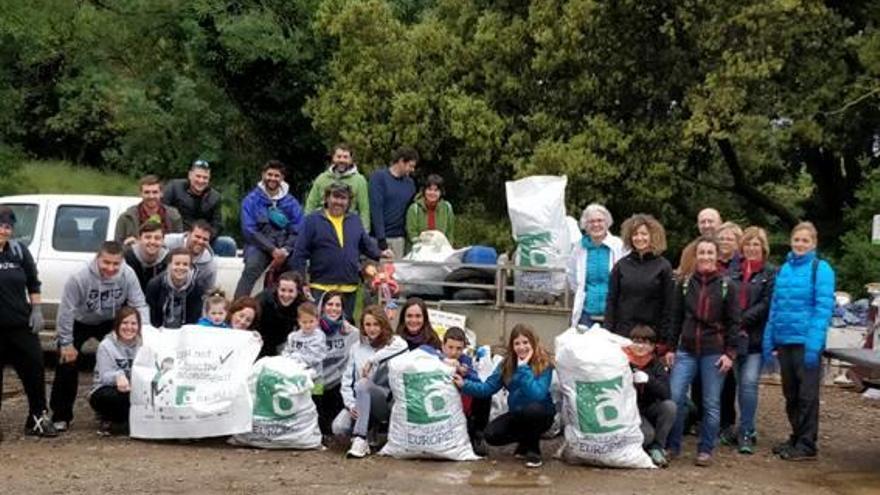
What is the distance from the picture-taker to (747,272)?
371 inches

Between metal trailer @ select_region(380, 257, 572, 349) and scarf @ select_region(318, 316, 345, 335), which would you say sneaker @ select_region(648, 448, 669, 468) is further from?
metal trailer @ select_region(380, 257, 572, 349)

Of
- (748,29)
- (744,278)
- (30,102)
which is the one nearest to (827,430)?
(744,278)

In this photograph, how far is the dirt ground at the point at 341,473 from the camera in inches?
312

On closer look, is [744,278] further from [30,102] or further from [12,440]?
[30,102]

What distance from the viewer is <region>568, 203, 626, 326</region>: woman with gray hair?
9.72 m

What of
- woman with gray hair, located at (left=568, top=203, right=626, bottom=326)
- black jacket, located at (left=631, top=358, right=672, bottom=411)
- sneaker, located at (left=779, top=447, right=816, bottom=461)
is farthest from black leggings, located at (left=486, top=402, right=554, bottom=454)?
sneaker, located at (left=779, top=447, right=816, bottom=461)

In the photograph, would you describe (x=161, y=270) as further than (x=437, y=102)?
No

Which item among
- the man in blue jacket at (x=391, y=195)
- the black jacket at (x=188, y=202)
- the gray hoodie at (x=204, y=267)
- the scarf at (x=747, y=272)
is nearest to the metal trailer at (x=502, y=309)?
the man in blue jacket at (x=391, y=195)

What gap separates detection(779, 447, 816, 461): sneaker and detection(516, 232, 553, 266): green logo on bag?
3.19 meters

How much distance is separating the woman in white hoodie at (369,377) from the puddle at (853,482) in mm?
3040

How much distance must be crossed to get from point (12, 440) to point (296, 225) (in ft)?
9.56

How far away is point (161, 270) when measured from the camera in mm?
10078

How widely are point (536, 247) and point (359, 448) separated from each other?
357cm

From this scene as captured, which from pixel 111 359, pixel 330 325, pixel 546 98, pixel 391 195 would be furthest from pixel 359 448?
pixel 546 98
